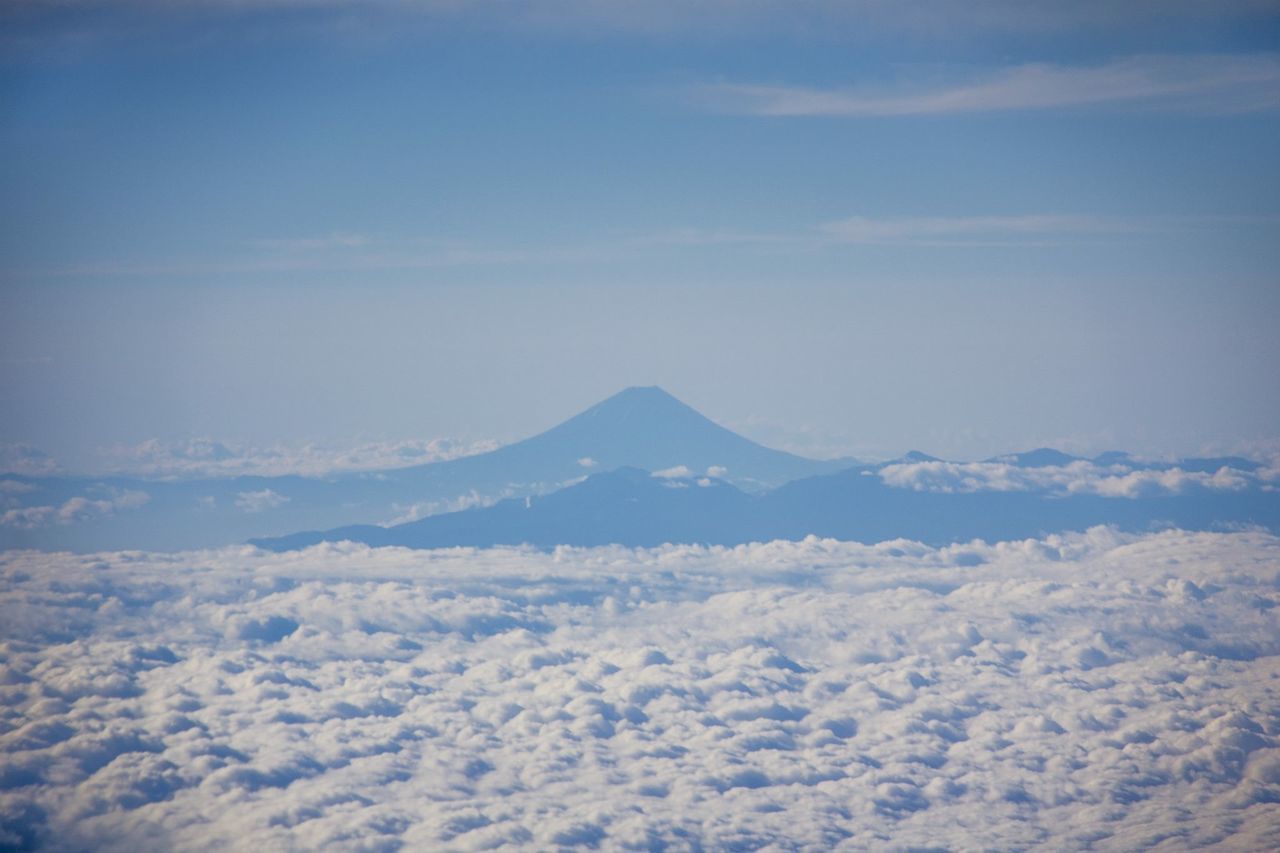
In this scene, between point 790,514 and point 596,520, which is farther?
point 790,514

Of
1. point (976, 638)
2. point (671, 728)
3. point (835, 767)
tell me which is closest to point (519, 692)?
point (671, 728)

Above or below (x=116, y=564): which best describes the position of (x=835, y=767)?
below

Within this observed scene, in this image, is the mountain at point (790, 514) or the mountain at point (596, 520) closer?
the mountain at point (790, 514)

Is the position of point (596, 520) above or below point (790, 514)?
above

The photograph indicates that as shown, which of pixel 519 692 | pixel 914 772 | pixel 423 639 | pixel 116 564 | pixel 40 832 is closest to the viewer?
pixel 40 832

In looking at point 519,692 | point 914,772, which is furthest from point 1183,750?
point 519,692

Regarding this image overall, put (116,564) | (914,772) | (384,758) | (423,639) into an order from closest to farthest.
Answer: (384,758) < (914,772) < (423,639) < (116,564)

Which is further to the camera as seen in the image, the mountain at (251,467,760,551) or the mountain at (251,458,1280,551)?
the mountain at (251,467,760,551)

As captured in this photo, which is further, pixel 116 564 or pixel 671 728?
pixel 116 564

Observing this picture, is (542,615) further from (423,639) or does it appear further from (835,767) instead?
(835,767)

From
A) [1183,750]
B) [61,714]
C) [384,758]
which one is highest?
[61,714]
